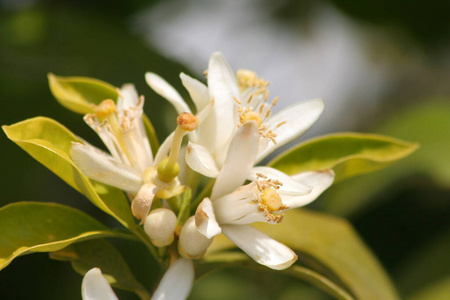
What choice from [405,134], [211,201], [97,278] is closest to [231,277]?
[405,134]

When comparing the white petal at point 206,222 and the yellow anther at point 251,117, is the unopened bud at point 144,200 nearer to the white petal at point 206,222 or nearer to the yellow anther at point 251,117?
the white petal at point 206,222

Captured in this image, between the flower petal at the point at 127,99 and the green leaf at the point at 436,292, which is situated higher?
the flower petal at the point at 127,99

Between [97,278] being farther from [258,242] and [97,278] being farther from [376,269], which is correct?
[376,269]

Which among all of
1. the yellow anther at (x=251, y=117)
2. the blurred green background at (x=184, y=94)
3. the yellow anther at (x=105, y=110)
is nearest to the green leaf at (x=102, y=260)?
the yellow anther at (x=105, y=110)

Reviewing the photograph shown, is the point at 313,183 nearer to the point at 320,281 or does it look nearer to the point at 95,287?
the point at 320,281

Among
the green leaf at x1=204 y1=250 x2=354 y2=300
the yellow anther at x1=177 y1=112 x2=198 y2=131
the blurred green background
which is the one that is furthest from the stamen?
the blurred green background

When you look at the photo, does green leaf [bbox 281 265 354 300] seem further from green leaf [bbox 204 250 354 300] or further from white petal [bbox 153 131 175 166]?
white petal [bbox 153 131 175 166]
